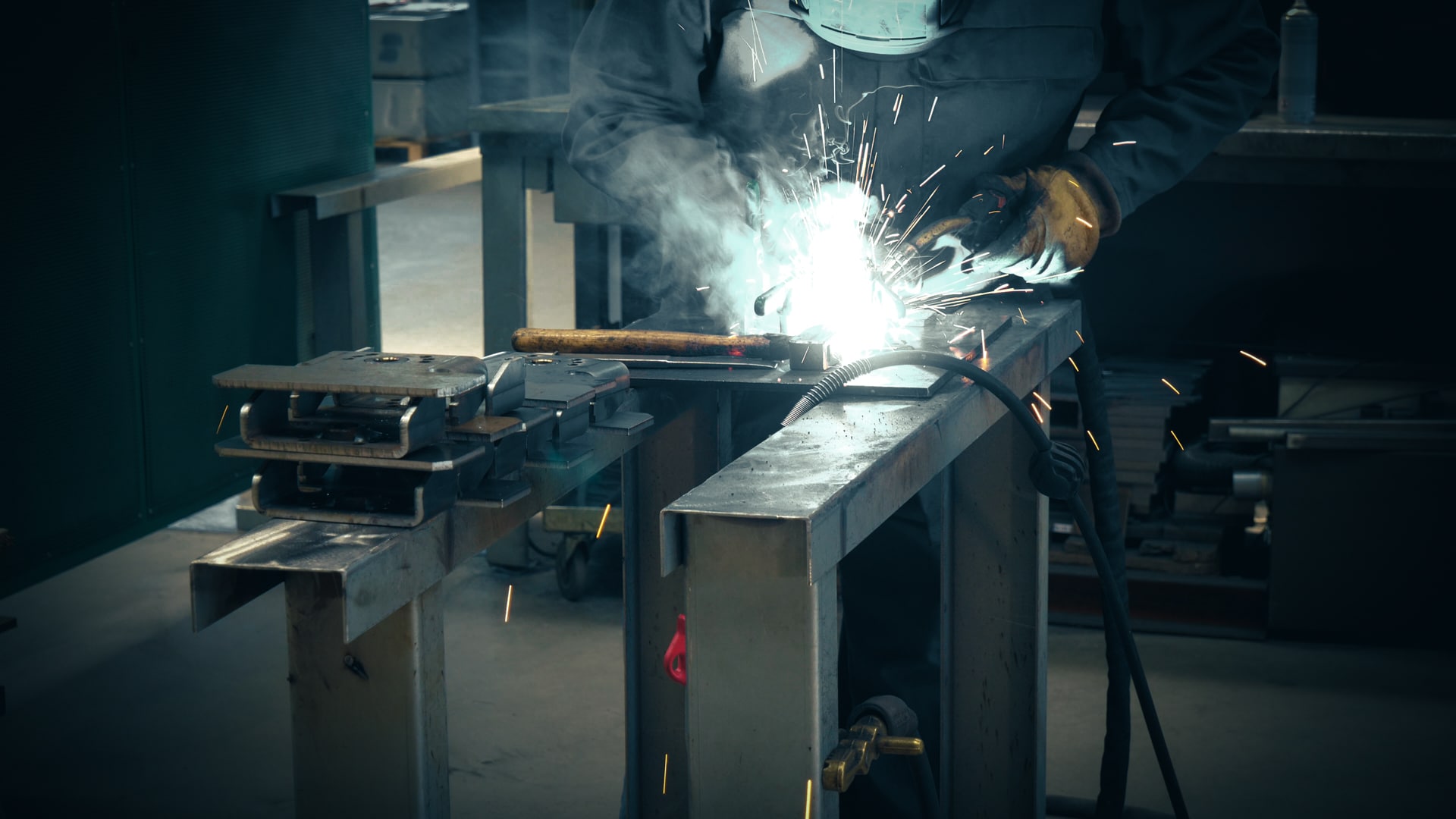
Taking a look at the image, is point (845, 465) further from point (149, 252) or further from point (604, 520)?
point (149, 252)

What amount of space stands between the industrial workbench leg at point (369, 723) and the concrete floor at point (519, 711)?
66.9 inches

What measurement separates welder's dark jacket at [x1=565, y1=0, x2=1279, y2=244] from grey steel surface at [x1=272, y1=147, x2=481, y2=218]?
1.64m

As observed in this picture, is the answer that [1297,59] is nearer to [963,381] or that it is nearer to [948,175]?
[948,175]

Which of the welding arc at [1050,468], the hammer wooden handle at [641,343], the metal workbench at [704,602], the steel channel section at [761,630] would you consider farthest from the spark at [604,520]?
the steel channel section at [761,630]

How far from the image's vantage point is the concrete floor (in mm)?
3012

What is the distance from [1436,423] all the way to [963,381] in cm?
231

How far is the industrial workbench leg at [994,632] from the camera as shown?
219 centimetres

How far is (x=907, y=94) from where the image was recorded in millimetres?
2395

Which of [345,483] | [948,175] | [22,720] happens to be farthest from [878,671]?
[22,720]

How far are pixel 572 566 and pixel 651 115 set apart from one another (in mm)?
1814

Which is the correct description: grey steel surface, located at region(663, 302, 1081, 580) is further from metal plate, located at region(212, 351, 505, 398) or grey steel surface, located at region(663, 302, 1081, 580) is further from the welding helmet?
the welding helmet

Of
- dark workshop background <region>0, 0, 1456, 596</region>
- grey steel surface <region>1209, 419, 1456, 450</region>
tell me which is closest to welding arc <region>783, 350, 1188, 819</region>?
grey steel surface <region>1209, 419, 1456, 450</region>

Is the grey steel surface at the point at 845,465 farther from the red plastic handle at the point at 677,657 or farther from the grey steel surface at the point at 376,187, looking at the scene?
the grey steel surface at the point at 376,187

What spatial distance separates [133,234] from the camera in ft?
11.5
